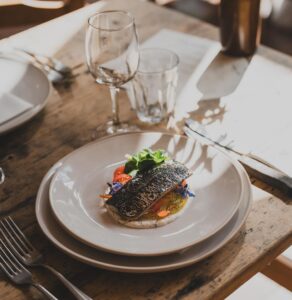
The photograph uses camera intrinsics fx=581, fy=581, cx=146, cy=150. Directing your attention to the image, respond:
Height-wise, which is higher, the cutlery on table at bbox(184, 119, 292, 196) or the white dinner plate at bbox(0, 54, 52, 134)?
the cutlery on table at bbox(184, 119, 292, 196)

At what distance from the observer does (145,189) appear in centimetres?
98

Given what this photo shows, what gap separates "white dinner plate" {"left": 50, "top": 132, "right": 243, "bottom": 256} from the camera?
0.94 m

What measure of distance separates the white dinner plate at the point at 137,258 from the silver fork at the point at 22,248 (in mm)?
38

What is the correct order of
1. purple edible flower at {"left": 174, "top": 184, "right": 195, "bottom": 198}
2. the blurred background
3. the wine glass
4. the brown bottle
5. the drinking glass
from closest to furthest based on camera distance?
purple edible flower at {"left": 174, "top": 184, "right": 195, "bottom": 198}, the wine glass, the drinking glass, the brown bottle, the blurred background

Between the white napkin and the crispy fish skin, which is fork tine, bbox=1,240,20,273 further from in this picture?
the white napkin

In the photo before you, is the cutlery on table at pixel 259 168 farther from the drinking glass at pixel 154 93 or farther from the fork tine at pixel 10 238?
the fork tine at pixel 10 238

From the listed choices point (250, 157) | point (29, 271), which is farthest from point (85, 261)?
point (250, 157)

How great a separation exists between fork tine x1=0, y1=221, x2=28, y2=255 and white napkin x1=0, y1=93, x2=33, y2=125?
1.07ft

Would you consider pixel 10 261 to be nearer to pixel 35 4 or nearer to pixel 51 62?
pixel 51 62

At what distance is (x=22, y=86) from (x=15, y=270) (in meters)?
0.60

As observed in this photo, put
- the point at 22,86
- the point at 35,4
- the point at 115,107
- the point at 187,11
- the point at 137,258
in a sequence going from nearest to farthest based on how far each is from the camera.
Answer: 1. the point at 137,258
2. the point at 115,107
3. the point at 22,86
4. the point at 35,4
5. the point at 187,11

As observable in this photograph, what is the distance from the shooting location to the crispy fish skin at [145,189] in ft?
3.17

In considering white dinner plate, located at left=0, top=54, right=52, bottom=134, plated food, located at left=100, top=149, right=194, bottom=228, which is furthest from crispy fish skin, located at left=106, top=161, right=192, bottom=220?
white dinner plate, located at left=0, top=54, right=52, bottom=134

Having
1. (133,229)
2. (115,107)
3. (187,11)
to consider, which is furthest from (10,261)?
(187,11)
